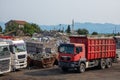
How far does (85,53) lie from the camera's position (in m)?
25.1

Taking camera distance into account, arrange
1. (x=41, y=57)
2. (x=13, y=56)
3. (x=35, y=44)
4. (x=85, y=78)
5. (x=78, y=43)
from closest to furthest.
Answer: (x=85, y=78) < (x=13, y=56) < (x=78, y=43) < (x=41, y=57) < (x=35, y=44)

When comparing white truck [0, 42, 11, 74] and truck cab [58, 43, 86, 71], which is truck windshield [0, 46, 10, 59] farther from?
truck cab [58, 43, 86, 71]

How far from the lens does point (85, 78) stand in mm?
21281

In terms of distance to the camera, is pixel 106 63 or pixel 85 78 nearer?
pixel 85 78

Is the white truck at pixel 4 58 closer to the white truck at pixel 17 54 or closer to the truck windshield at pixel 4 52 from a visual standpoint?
the truck windshield at pixel 4 52

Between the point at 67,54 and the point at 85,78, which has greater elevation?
the point at 67,54

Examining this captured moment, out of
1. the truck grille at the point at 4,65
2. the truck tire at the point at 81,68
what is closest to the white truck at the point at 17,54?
the truck grille at the point at 4,65

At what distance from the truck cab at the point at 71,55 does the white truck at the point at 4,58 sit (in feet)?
15.2

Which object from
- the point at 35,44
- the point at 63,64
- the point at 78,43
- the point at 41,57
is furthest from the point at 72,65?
the point at 35,44

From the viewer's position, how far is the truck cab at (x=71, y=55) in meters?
23.9

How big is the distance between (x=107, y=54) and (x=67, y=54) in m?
5.79

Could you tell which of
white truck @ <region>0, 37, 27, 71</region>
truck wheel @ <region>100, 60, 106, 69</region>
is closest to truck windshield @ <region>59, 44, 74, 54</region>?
white truck @ <region>0, 37, 27, 71</region>

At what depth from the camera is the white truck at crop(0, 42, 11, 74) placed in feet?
69.7

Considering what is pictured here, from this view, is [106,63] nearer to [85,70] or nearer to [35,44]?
[85,70]
